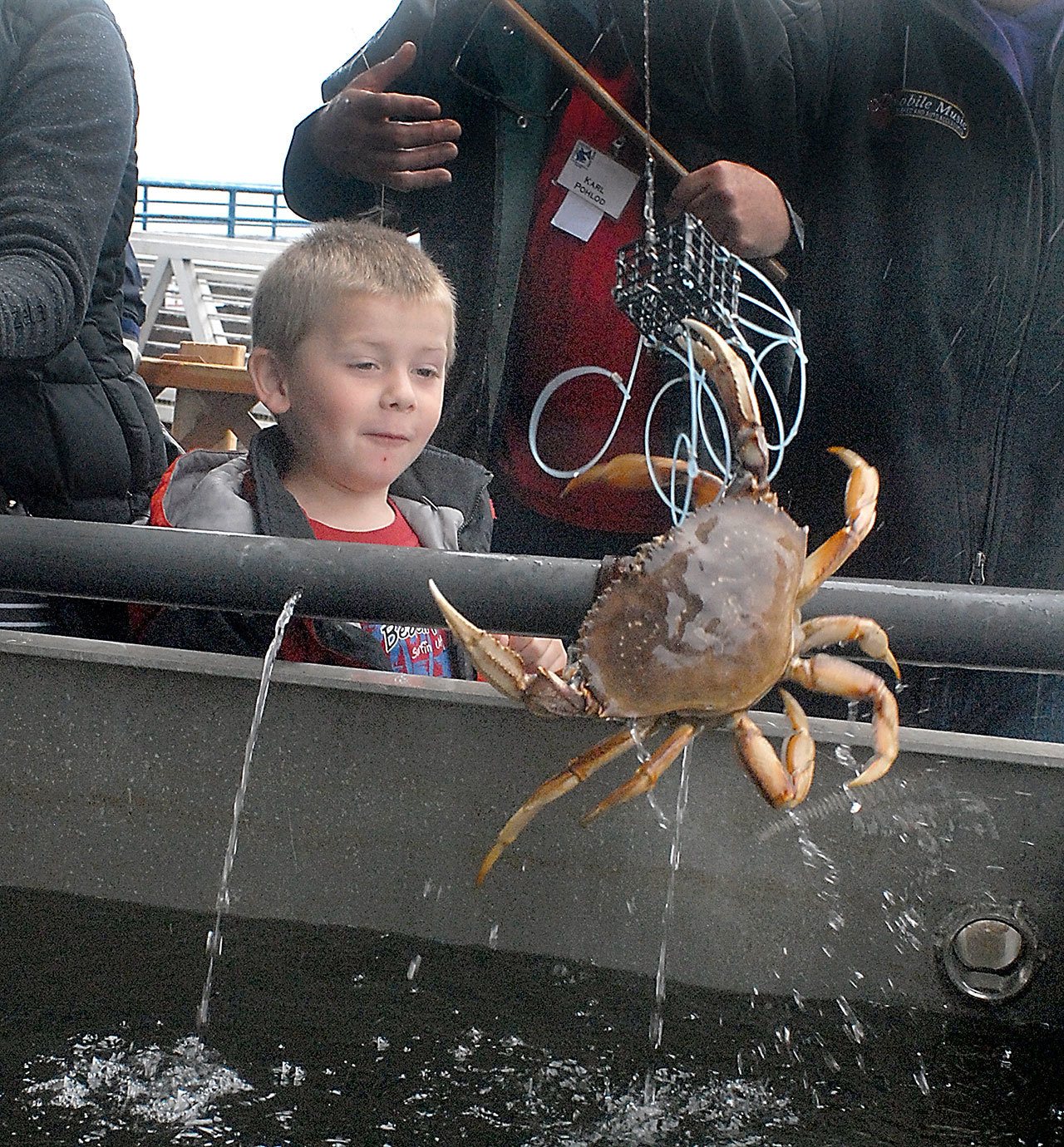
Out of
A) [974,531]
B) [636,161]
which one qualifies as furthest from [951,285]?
[636,161]

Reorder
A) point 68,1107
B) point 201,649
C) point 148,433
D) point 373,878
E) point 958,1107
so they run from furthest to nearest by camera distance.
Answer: point 148,433
point 201,649
point 373,878
point 958,1107
point 68,1107

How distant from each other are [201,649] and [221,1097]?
33.0 inches

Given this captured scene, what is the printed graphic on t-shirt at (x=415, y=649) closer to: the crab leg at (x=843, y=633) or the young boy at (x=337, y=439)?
the young boy at (x=337, y=439)

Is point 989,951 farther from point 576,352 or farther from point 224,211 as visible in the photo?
point 224,211

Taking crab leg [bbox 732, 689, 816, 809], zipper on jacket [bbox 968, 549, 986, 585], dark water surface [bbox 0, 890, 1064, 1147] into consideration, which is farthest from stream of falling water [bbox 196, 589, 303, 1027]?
zipper on jacket [bbox 968, 549, 986, 585]

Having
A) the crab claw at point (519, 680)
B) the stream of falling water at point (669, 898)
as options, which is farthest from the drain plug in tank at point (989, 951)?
the crab claw at point (519, 680)

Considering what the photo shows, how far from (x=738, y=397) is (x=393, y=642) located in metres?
0.96

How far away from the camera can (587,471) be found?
237 centimetres

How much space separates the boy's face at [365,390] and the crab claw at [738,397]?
0.88m

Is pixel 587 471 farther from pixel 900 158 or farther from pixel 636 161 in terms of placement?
pixel 900 158

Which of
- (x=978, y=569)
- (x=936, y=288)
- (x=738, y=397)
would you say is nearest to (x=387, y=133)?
(x=936, y=288)

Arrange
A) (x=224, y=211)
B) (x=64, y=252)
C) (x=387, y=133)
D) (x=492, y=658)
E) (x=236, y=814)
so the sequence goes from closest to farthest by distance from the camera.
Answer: (x=492, y=658)
(x=236, y=814)
(x=64, y=252)
(x=387, y=133)
(x=224, y=211)

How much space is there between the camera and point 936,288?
2.25 metres

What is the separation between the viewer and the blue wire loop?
7.18 ft
